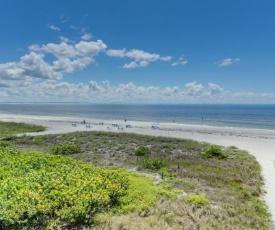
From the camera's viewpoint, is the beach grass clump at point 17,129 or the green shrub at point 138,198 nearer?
the green shrub at point 138,198

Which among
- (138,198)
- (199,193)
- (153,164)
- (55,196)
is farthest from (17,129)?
(55,196)

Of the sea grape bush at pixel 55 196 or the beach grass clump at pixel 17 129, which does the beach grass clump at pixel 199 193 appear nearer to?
the sea grape bush at pixel 55 196

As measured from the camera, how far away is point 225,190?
12.3 metres

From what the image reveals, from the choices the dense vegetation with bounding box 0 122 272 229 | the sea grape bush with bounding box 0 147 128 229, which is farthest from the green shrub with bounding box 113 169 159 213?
the sea grape bush with bounding box 0 147 128 229

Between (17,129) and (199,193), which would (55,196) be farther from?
(17,129)

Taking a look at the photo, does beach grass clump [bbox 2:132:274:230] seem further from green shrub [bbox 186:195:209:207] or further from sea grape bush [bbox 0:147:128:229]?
sea grape bush [bbox 0:147:128:229]

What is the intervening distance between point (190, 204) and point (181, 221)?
5.46ft

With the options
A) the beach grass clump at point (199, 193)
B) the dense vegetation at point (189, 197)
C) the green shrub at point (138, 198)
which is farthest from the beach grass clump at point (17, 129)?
the green shrub at point (138, 198)

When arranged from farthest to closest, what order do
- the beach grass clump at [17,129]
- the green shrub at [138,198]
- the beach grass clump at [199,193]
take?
the beach grass clump at [17,129], the green shrub at [138,198], the beach grass clump at [199,193]

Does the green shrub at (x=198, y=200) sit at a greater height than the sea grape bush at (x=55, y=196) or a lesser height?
lesser

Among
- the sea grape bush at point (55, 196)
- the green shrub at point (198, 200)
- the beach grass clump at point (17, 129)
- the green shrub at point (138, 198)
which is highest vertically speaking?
the sea grape bush at point (55, 196)

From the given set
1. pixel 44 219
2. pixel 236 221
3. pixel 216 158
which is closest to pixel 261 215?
pixel 236 221

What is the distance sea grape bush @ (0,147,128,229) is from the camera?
661cm

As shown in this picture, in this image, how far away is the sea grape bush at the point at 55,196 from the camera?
6.61 meters
